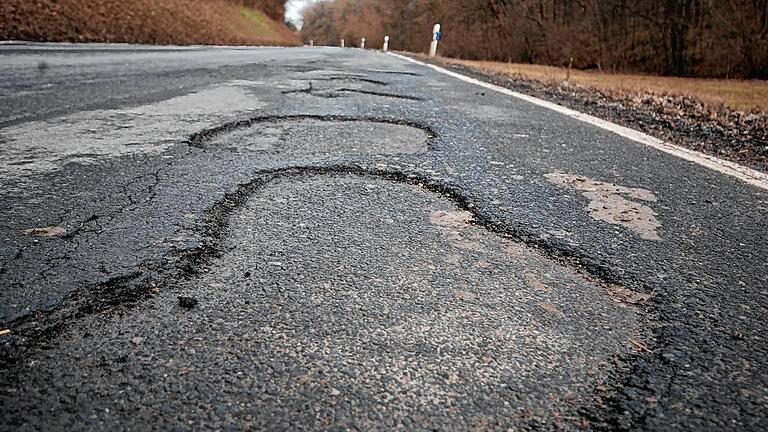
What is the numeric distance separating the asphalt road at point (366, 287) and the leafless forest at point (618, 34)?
11.0 m

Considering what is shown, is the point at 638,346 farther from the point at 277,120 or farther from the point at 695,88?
the point at 695,88

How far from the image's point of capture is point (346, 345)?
874 mm

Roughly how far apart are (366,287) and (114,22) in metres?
12.3

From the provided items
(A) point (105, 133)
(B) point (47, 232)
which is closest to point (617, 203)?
(B) point (47, 232)

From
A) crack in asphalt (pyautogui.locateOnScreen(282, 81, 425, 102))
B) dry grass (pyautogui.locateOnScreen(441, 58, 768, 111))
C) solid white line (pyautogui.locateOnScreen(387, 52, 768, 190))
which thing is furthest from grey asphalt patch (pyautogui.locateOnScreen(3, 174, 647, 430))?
dry grass (pyautogui.locateOnScreen(441, 58, 768, 111))

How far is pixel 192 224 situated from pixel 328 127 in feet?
4.64

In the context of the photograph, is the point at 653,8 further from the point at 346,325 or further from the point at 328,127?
the point at 346,325

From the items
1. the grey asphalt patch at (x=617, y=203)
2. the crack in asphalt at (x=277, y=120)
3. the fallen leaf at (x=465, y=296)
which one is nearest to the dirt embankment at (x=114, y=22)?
the crack in asphalt at (x=277, y=120)

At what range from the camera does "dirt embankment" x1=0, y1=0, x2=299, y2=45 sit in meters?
8.16

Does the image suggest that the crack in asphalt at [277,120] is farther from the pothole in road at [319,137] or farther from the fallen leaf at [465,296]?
the fallen leaf at [465,296]

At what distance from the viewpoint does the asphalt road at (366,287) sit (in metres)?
0.75

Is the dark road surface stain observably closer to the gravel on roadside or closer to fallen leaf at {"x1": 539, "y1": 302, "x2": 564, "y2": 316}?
fallen leaf at {"x1": 539, "y1": 302, "x2": 564, "y2": 316}

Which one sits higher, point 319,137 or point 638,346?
point 319,137

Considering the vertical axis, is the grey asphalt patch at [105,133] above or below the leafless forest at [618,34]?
below
